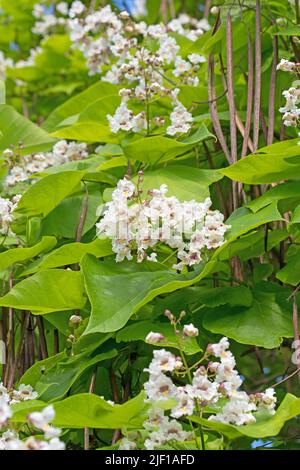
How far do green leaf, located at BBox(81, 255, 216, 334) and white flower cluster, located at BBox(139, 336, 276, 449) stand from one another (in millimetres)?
162

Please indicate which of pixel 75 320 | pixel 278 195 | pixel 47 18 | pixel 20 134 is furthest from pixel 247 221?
pixel 47 18

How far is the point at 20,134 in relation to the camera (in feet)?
6.64

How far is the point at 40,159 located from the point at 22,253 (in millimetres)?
488

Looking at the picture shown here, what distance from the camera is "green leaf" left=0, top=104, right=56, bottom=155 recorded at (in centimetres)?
199

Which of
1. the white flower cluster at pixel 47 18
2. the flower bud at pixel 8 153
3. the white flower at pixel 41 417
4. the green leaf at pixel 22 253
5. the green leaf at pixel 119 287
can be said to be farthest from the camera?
the white flower cluster at pixel 47 18

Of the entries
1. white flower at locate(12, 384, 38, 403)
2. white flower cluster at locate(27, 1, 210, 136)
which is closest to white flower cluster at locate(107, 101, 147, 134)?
white flower cluster at locate(27, 1, 210, 136)

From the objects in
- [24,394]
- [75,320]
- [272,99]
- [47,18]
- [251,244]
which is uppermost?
[47,18]

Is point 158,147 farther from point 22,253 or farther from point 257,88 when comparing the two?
point 22,253

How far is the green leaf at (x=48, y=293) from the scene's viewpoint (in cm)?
142

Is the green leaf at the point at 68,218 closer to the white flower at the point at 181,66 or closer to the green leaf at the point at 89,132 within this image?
the green leaf at the point at 89,132

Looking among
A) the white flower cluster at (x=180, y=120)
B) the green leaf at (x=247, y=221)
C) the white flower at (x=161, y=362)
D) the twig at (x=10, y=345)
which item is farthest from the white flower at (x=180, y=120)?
the white flower at (x=161, y=362)

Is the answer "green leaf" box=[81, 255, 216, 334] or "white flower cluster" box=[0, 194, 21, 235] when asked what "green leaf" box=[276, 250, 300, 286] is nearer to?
"green leaf" box=[81, 255, 216, 334]

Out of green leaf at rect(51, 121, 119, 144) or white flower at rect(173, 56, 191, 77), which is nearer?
green leaf at rect(51, 121, 119, 144)

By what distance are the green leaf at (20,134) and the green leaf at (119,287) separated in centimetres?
64
